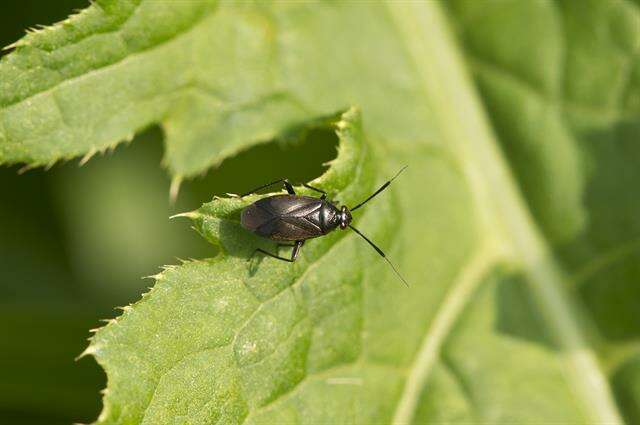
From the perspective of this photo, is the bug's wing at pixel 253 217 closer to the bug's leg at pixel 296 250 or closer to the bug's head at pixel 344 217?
the bug's leg at pixel 296 250

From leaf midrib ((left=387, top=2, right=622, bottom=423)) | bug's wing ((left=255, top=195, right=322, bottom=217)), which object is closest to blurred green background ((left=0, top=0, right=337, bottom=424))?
leaf midrib ((left=387, top=2, right=622, bottom=423))

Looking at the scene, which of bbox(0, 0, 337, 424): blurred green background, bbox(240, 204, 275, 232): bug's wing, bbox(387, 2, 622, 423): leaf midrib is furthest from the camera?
bbox(0, 0, 337, 424): blurred green background

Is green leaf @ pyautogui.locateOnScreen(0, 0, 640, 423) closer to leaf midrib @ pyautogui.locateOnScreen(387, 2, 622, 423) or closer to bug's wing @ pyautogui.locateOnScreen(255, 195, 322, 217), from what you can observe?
leaf midrib @ pyautogui.locateOnScreen(387, 2, 622, 423)

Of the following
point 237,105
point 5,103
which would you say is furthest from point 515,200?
point 5,103

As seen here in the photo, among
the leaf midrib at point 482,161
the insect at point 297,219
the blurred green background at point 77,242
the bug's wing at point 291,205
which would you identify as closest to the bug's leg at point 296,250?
the insect at point 297,219

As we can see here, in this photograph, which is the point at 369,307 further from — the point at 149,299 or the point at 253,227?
the point at 149,299

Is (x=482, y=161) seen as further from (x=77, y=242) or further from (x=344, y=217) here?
(x=77, y=242)

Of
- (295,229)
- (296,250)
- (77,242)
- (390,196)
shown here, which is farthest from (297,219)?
(77,242)
